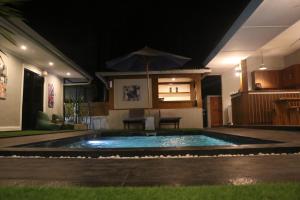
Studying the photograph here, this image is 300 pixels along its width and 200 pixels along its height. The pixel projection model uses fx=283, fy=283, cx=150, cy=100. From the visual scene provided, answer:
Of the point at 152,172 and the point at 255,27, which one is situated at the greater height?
the point at 255,27

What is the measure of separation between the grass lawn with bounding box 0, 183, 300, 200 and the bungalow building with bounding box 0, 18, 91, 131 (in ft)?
21.9

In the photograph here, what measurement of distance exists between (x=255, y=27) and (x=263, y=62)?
5.42m

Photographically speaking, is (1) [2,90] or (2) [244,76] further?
(2) [244,76]

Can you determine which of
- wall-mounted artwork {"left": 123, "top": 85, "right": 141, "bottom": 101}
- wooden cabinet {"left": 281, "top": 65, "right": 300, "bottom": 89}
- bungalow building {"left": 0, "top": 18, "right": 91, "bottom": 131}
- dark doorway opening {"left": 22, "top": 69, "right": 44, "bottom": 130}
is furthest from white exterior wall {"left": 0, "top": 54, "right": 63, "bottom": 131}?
wooden cabinet {"left": 281, "top": 65, "right": 300, "bottom": 89}

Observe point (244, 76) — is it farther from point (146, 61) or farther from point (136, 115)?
point (136, 115)

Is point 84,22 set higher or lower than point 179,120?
higher

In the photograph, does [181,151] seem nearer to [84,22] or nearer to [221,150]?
[221,150]

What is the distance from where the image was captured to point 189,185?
1640 millimetres

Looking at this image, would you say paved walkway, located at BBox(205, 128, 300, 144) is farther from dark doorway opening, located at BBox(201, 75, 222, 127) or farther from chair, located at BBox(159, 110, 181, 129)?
dark doorway opening, located at BBox(201, 75, 222, 127)

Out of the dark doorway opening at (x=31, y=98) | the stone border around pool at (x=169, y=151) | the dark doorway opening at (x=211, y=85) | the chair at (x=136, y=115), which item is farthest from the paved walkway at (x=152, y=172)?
the dark doorway opening at (x=211, y=85)

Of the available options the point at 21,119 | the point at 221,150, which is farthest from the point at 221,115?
the point at 221,150

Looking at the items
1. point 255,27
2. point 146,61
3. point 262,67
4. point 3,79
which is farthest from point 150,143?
point 262,67

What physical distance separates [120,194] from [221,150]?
6.18 feet

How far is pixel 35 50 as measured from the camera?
9.72 meters
